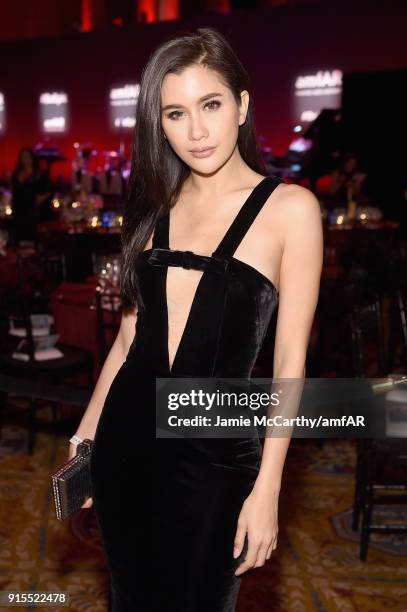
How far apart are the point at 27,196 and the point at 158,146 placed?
7.44 meters

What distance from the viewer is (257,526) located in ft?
4.86

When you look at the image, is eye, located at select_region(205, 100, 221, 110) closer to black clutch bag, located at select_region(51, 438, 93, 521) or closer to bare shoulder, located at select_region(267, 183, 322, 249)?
bare shoulder, located at select_region(267, 183, 322, 249)

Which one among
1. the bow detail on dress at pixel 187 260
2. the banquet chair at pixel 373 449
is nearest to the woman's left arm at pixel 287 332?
the bow detail on dress at pixel 187 260

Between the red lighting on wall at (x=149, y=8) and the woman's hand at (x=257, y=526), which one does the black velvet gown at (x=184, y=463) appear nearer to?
the woman's hand at (x=257, y=526)

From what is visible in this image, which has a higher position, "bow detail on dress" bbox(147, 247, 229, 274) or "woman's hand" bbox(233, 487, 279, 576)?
"bow detail on dress" bbox(147, 247, 229, 274)

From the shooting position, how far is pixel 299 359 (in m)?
1.52

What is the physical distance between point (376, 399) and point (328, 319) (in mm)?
1347

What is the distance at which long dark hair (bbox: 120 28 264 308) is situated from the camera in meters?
1.60

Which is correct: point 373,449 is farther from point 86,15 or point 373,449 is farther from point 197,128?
point 86,15

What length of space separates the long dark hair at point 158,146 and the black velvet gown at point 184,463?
0.13m

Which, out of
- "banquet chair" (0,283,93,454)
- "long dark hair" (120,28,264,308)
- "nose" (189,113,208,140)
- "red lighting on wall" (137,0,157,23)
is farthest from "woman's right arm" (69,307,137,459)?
"red lighting on wall" (137,0,157,23)

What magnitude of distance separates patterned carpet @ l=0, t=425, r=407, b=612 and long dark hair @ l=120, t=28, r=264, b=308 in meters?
1.59

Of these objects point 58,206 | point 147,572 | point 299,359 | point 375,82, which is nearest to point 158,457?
point 147,572

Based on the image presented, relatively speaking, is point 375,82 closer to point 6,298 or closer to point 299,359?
point 6,298
